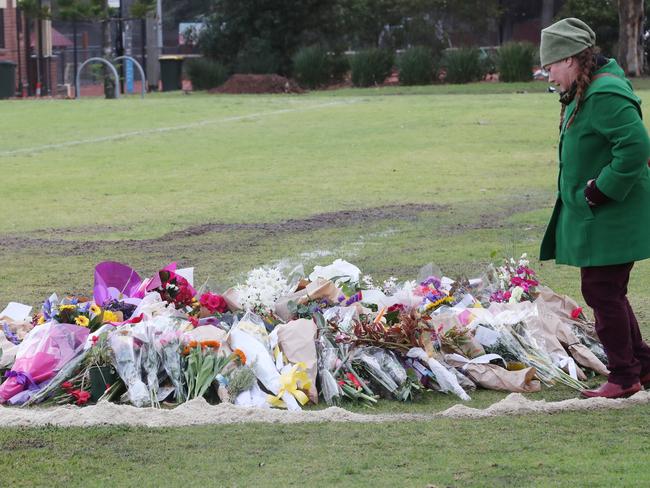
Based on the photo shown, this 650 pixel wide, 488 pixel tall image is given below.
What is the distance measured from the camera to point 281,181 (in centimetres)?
1842

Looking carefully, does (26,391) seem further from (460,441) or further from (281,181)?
(281,181)

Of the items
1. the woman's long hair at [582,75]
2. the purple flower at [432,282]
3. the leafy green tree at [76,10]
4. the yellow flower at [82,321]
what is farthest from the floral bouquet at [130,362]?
the leafy green tree at [76,10]

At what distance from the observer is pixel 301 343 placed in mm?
6695

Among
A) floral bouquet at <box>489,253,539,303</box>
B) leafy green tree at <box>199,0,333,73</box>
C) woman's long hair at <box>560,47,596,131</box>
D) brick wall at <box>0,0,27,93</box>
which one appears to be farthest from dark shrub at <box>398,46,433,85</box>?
woman's long hair at <box>560,47,596,131</box>

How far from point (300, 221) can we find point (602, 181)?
8.41 meters

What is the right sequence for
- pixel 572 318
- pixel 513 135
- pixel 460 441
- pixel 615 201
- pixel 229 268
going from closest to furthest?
pixel 460 441 < pixel 615 201 < pixel 572 318 < pixel 229 268 < pixel 513 135

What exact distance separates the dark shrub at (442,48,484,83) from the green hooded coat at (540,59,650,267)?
37.2 meters

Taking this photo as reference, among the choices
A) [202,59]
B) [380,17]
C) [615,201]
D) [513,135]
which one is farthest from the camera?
[380,17]

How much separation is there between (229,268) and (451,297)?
3704mm

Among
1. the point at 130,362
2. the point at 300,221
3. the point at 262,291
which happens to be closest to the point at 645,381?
the point at 262,291

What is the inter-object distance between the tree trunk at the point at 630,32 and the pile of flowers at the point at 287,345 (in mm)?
37532

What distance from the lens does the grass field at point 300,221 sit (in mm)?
5207

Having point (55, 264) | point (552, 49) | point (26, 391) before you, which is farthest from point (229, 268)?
Result: point (552, 49)

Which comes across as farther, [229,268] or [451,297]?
[229,268]
